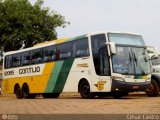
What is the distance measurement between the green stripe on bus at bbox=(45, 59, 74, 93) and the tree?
18.9 metres

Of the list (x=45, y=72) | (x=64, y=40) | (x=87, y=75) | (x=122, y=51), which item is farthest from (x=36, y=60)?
(x=122, y=51)

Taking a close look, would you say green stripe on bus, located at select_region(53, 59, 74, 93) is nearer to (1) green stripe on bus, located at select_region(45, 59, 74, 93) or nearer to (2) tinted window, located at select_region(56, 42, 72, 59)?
(1) green stripe on bus, located at select_region(45, 59, 74, 93)

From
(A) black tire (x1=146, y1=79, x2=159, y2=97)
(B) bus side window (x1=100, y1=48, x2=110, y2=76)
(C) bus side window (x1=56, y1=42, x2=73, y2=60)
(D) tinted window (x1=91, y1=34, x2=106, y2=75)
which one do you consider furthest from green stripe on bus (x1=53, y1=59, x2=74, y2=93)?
(A) black tire (x1=146, y1=79, x2=159, y2=97)

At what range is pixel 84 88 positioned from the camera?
22.2 metres

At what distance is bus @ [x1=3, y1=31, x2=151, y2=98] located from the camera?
67.6ft

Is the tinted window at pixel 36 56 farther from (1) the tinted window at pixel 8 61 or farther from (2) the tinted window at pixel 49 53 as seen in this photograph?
(1) the tinted window at pixel 8 61

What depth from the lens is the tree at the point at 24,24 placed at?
43594 mm

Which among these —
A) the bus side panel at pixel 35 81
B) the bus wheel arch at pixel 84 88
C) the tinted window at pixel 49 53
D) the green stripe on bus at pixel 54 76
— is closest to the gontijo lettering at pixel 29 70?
the bus side panel at pixel 35 81

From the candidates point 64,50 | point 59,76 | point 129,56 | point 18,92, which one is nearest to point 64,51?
point 64,50

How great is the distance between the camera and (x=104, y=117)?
1173 centimetres

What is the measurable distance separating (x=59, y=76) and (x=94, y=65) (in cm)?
338

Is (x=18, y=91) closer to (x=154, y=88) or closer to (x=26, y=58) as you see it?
(x=26, y=58)

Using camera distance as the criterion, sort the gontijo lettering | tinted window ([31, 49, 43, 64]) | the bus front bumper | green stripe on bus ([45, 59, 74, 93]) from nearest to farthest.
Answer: the bus front bumper < green stripe on bus ([45, 59, 74, 93]) < tinted window ([31, 49, 43, 64]) < the gontijo lettering

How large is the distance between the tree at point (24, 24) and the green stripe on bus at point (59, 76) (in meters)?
18.9
